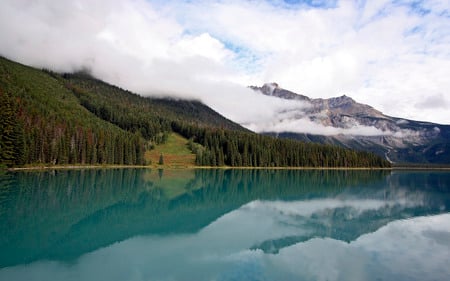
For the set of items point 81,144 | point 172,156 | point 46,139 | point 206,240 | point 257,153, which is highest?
point 46,139

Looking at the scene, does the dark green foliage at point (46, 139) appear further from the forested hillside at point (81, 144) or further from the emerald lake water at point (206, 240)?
the emerald lake water at point (206, 240)

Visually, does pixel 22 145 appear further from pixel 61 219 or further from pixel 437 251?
pixel 437 251

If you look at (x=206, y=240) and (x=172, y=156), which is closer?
(x=206, y=240)

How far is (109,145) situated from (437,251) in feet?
412

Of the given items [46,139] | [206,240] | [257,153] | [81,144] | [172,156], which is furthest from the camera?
[172,156]

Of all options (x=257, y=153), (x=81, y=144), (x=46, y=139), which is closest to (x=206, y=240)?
(x=46, y=139)

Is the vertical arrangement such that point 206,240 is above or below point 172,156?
below

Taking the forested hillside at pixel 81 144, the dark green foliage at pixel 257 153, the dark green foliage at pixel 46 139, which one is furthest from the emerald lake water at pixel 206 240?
the dark green foliage at pixel 257 153

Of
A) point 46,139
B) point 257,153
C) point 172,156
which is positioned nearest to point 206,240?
point 46,139

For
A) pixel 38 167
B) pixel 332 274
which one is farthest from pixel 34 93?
pixel 332 274

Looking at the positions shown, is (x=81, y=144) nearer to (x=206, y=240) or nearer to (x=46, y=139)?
(x=46, y=139)

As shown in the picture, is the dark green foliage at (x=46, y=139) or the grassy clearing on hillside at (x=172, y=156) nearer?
the dark green foliage at (x=46, y=139)

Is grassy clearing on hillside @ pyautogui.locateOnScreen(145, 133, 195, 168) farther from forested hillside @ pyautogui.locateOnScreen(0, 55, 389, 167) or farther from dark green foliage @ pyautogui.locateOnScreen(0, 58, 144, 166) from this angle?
dark green foliage @ pyautogui.locateOnScreen(0, 58, 144, 166)

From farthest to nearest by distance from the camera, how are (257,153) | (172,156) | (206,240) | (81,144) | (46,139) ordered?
1. (172,156)
2. (257,153)
3. (81,144)
4. (46,139)
5. (206,240)
